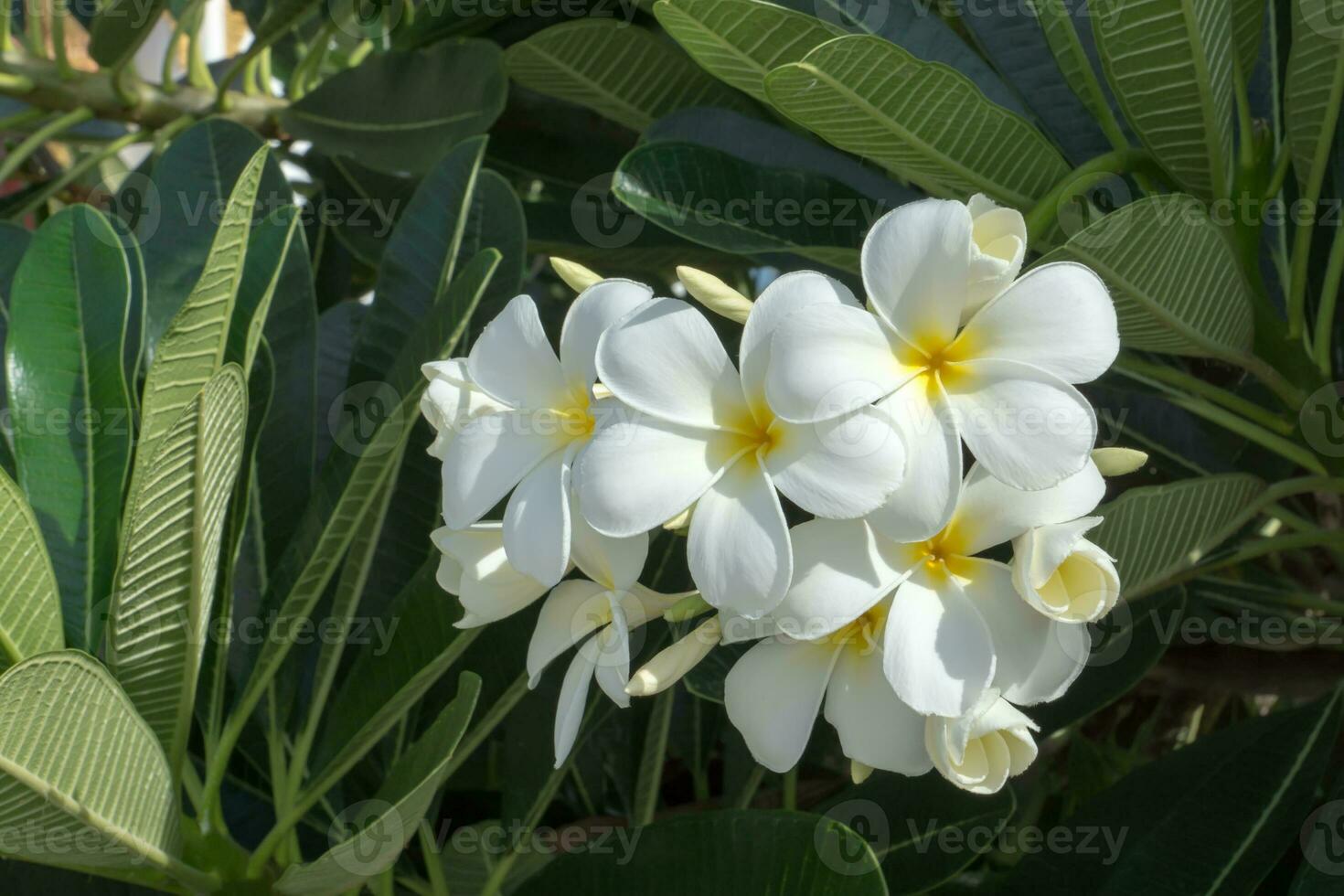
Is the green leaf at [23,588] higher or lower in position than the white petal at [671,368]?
lower

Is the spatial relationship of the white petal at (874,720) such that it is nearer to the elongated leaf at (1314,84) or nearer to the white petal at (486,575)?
the white petal at (486,575)

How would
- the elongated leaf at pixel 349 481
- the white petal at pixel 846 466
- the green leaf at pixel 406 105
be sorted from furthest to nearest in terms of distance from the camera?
the green leaf at pixel 406 105 → the elongated leaf at pixel 349 481 → the white petal at pixel 846 466

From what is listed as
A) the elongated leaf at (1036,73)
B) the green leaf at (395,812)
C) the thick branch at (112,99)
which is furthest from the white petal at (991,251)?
the thick branch at (112,99)

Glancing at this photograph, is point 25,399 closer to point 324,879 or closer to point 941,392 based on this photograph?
point 324,879

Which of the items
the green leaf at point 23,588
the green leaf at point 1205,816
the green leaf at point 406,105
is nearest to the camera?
the green leaf at point 23,588

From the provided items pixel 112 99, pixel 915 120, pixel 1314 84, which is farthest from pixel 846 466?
pixel 112 99

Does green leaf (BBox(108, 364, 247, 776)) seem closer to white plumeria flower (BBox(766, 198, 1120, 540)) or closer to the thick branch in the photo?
white plumeria flower (BBox(766, 198, 1120, 540))
